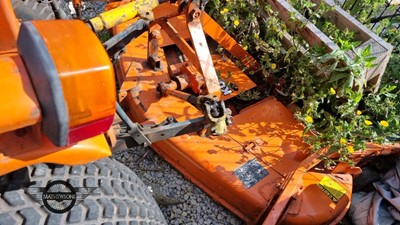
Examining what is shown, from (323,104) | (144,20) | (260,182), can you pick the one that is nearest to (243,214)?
(260,182)

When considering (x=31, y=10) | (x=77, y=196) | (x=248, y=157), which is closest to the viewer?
(x=77, y=196)

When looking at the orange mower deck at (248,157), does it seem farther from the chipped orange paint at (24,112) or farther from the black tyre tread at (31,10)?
the chipped orange paint at (24,112)

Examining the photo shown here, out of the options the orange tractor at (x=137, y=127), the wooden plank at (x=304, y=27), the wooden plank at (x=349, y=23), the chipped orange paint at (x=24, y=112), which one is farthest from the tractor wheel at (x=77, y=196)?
the wooden plank at (x=349, y=23)

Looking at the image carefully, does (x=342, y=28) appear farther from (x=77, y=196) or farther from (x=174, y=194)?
(x=77, y=196)

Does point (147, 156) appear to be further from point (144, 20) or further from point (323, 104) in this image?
point (323, 104)

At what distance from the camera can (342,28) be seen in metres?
2.69

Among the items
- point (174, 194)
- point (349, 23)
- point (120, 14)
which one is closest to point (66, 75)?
point (120, 14)

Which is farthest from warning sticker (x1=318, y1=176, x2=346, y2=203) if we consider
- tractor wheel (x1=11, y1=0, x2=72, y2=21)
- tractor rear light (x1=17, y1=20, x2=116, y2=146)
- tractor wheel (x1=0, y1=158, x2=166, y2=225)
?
tractor wheel (x1=11, y1=0, x2=72, y2=21)

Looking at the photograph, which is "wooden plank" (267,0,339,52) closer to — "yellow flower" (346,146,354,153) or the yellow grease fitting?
"yellow flower" (346,146,354,153)

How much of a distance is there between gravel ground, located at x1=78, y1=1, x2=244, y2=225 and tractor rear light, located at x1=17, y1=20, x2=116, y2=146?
1.51m

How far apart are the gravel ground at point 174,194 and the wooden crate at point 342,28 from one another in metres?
1.14

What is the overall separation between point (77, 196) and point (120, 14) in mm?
933

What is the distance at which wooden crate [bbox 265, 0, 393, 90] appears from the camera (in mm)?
2369

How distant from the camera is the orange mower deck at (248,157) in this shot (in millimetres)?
2154
